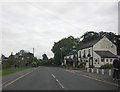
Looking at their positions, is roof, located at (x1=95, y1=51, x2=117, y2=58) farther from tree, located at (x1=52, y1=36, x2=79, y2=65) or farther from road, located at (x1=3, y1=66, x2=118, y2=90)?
tree, located at (x1=52, y1=36, x2=79, y2=65)

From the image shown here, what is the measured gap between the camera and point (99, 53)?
78000 millimetres

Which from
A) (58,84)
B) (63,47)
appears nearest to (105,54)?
(58,84)

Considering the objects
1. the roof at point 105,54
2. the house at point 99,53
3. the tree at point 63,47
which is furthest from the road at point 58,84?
the tree at point 63,47

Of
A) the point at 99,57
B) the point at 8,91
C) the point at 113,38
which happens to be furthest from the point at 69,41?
the point at 8,91

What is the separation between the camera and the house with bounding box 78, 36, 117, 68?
75375 mm

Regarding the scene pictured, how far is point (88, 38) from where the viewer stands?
125250 mm

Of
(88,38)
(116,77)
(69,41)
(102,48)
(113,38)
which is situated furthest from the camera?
(69,41)

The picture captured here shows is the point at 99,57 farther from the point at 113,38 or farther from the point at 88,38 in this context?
the point at 88,38

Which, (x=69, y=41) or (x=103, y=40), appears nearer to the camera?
(x=103, y=40)

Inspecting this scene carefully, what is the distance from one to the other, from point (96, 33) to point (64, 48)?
21672 mm

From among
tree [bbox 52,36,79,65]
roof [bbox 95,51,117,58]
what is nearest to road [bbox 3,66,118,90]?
roof [bbox 95,51,117,58]

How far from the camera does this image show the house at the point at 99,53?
7538 cm

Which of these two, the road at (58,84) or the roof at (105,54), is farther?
the roof at (105,54)

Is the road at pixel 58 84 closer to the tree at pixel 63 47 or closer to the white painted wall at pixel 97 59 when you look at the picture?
the white painted wall at pixel 97 59
